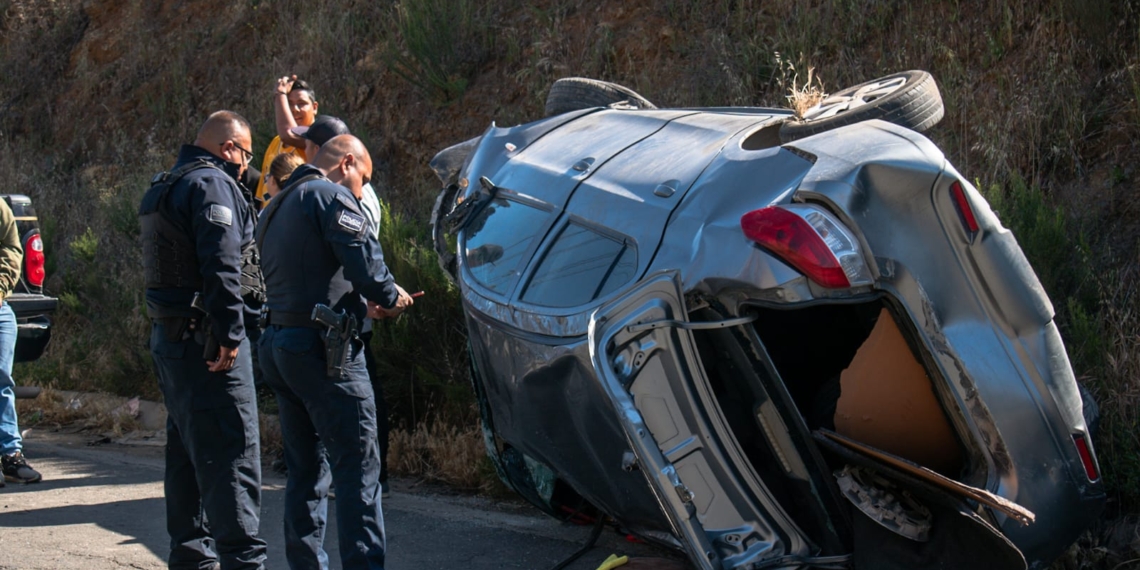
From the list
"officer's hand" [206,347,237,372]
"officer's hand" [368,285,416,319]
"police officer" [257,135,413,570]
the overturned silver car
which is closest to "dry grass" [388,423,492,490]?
"officer's hand" [368,285,416,319]

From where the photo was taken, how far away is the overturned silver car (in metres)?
3.25

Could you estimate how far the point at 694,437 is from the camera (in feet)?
11.3

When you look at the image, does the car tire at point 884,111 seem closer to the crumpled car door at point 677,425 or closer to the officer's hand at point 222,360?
the crumpled car door at point 677,425

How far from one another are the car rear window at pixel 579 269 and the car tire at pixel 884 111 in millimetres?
776

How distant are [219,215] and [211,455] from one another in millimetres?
997

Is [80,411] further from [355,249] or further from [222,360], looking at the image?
[355,249]

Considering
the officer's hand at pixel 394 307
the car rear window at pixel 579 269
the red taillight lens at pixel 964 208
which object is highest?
the red taillight lens at pixel 964 208

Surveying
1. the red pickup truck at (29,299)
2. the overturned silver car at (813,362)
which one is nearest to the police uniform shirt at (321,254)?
the overturned silver car at (813,362)

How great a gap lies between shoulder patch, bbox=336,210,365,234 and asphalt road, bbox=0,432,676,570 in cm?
164

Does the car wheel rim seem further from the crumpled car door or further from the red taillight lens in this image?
the crumpled car door

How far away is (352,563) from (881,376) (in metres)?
2.17

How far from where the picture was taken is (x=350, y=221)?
437cm

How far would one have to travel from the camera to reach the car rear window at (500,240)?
4414mm

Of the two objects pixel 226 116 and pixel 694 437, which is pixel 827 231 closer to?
pixel 694 437
